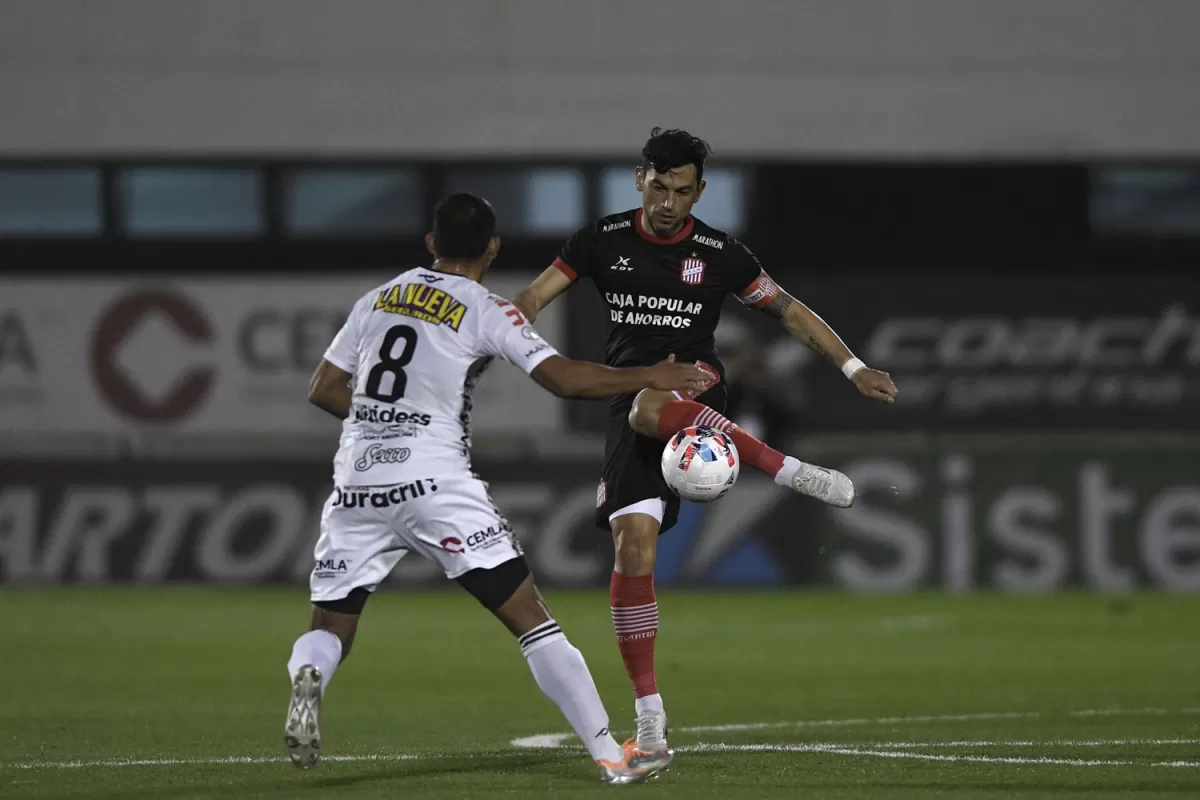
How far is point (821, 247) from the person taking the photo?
21.3 meters

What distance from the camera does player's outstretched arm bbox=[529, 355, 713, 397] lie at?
6391 millimetres

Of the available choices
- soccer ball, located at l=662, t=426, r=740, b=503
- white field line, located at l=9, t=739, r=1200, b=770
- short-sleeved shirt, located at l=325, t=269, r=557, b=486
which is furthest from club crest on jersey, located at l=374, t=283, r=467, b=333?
white field line, located at l=9, t=739, r=1200, b=770

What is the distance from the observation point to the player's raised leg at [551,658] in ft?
21.1

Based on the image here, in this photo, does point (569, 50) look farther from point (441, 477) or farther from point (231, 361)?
point (441, 477)

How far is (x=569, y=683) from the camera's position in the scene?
6.42 meters

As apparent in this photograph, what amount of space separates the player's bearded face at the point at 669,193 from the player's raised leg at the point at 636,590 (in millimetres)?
1043

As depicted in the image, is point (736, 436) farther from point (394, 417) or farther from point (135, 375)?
point (135, 375)

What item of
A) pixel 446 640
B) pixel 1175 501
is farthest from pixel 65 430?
pixel 1175 501

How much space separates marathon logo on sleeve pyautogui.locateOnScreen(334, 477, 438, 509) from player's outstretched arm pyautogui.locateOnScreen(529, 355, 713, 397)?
1.61 feet

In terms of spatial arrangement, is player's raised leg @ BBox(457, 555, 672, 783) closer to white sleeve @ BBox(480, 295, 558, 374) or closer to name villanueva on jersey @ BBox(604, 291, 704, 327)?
white sleeve @ BBox(480, 295, 558, 374)

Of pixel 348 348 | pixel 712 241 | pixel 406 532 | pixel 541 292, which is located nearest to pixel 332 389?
pixel 348 348

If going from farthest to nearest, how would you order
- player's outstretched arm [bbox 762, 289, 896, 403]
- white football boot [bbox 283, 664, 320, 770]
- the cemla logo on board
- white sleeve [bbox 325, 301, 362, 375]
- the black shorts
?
1. the cemla logo on board
2. player's outstretched arm [bbox 762, 289, 896, 403]
3. the black shorts
4. white sleeve [bbox 325, 301, 362, 375]
5. white football boot [bbox 283, 664, 320, 770]

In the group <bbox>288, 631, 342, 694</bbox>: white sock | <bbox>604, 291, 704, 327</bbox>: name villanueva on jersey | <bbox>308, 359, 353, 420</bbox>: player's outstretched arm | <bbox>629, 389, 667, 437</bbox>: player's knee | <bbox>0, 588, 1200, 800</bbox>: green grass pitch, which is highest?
<bbox>604, 291, 704, 327</bbox>: name villanueva on jersey

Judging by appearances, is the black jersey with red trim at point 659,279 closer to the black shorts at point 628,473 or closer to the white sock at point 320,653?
the black shorts at point 628,473
